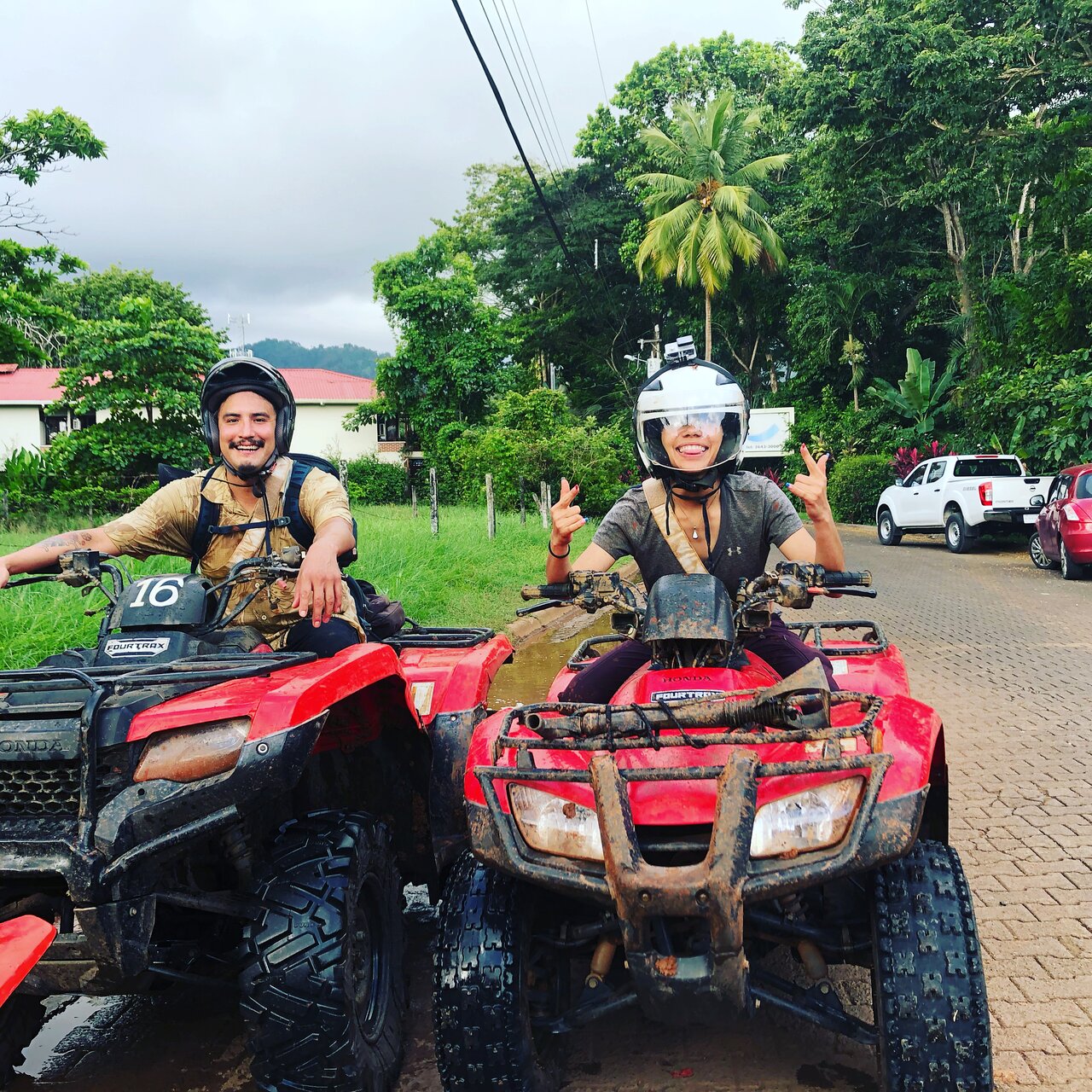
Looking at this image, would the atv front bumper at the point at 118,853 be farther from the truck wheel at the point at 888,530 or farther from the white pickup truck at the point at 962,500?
the truck wheel at the point at 888,530

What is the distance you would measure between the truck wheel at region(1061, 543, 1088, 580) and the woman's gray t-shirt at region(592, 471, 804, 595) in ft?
41.4

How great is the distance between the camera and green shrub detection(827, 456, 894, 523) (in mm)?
30484

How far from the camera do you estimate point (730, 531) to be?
Answer: 368 centimetres

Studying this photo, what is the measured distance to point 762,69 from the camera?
42.1m

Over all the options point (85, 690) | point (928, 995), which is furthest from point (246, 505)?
→ point (928, 995)

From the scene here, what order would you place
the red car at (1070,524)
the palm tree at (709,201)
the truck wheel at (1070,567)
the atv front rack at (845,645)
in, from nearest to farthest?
the atv front rack at (845,645) → the red car at (1070,524) → the truck wheel at (1070,567) → the palm tree at (709,201)

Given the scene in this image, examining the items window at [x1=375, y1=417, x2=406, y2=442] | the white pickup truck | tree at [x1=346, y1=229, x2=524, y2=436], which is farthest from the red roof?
the white pickup truck

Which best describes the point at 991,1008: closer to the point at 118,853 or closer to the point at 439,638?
the point at 439,638

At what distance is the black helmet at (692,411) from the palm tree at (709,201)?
31.3 metres

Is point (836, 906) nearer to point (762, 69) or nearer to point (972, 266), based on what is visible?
point (972, 266)

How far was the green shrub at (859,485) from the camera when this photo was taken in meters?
30.5

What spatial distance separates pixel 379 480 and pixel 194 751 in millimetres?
40254

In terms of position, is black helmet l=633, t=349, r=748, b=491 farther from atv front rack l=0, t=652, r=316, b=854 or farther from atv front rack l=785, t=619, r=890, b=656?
atv front rack l=0, t=652, r=316, b=854

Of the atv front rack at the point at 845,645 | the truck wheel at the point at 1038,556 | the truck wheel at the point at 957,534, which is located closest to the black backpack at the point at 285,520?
the atv front rack at the point at 845,645
